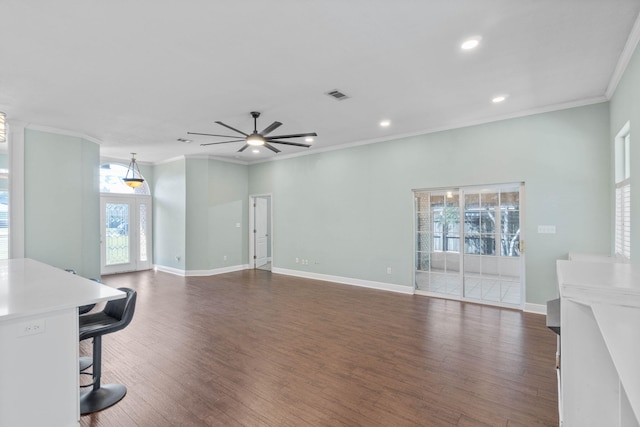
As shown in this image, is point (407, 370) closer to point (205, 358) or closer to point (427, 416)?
point (427, 416)

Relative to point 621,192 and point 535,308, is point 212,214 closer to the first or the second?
point 535,308

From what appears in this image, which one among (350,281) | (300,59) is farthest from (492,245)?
(300,59)

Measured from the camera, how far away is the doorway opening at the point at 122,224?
802 cm

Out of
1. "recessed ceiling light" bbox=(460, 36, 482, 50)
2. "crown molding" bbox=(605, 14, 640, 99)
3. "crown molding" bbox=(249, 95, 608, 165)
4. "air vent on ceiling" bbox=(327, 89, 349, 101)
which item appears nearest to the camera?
"crown molding" bbox=(605, 14, 640, 99)

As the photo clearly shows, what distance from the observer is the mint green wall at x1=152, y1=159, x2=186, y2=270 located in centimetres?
795

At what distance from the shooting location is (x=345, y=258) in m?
6.80

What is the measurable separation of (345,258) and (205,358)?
13.1ft

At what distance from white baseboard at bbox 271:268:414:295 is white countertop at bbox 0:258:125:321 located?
4.87 meters

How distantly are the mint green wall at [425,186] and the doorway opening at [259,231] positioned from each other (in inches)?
17.2

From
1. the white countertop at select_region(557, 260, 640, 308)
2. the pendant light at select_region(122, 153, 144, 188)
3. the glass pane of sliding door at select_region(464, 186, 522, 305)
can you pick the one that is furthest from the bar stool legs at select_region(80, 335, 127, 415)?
the pendant light at select_region(122, 153, 144, 188)

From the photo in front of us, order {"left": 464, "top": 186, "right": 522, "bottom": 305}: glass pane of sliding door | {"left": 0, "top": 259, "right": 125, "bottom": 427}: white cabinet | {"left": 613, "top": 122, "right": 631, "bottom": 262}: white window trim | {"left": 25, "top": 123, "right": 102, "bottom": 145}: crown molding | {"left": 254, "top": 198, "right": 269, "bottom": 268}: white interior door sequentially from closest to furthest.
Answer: {"left": 0, "top": 259, "right": 125, "bottom": 427}: white cabinet, {"left": 613, "top": 122, "right": 631, "bottom": 262}: white window trim, {"left": 464, "top": 186, "right": 522, "bottom": 305}: glass pane of sliding door, {"left": 25, "top": 123, "right": 102, "bottom": 145}: crown molding, {"left": 254, "top": 198, "right": 269, "bottom": 268}: white interior door

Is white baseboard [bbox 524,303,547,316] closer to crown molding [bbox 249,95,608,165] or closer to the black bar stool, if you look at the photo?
crown molding [bbox 249,95,608,165]

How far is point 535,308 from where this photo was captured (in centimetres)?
468

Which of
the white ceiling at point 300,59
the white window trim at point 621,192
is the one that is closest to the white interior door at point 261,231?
the white ceiling at point 300,59
